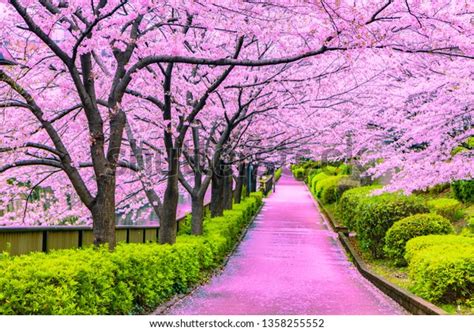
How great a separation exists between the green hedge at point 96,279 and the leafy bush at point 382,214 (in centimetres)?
508

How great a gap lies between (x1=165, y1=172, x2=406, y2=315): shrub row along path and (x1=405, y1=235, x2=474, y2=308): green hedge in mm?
607

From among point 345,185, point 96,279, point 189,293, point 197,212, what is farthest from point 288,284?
point 345,185

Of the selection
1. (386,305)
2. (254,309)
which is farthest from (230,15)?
(386,305)

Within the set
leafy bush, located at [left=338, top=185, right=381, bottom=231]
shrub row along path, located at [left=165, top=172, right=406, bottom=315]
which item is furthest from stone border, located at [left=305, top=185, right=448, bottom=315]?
leafy bush, located at [left=338, top=185, right=381, bottom=231]

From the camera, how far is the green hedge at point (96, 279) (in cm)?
558

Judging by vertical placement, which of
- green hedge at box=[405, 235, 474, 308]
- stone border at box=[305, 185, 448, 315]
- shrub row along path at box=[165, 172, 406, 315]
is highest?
green hedge at box=[405, 235, 474, 308]

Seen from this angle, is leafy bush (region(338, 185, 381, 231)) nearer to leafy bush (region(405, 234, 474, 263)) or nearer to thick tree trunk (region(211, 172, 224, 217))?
thick tree trunk (region(211, 172, 224, 217))

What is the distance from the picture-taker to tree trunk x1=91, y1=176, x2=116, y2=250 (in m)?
8.56

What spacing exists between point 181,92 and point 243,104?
1.79 meters

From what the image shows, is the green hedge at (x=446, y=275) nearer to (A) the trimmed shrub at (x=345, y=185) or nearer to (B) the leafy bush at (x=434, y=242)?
(B) the leafy bush at (x=434, y=242)

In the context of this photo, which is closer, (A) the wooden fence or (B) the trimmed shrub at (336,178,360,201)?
(A) the wooden fence

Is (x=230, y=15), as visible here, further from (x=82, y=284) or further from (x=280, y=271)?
(x=280, y=271)

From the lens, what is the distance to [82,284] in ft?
20.8

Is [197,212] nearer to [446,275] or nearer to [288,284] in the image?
[288,284]
